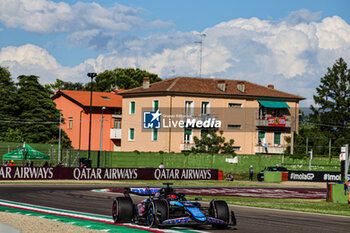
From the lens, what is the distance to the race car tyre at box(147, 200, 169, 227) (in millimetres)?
15531

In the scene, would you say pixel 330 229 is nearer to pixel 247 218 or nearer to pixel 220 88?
pixel 247 218

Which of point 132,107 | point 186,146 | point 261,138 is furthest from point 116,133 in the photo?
point 261,138

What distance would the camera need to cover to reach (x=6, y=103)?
3241 inches

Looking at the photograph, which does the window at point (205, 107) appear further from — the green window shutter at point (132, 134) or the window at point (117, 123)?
the window at point (117, 123)

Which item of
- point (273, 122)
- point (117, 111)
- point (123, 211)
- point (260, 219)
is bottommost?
point (260, 219)

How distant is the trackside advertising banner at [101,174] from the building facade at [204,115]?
54.6ft

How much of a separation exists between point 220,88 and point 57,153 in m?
23.3

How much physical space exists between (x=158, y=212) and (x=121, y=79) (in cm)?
9125

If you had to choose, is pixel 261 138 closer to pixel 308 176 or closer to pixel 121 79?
pixel 308 176

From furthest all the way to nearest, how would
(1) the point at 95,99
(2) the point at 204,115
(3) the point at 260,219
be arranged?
(1) the point at 95,99 < (2) the point at 204,115 < (3) the point at 260,219

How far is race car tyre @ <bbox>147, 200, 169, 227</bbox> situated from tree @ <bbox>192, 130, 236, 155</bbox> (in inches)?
2112

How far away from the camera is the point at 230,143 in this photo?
7106 centimetres

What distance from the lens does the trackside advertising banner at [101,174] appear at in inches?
1736

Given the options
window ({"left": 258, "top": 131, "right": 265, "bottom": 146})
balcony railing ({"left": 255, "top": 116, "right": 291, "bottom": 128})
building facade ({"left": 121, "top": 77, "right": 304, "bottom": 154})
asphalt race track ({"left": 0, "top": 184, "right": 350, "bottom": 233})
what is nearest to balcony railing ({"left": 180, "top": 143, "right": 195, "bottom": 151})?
building facade ({"left": 121, "top": 77, "right": 304, "bottom": 154})
